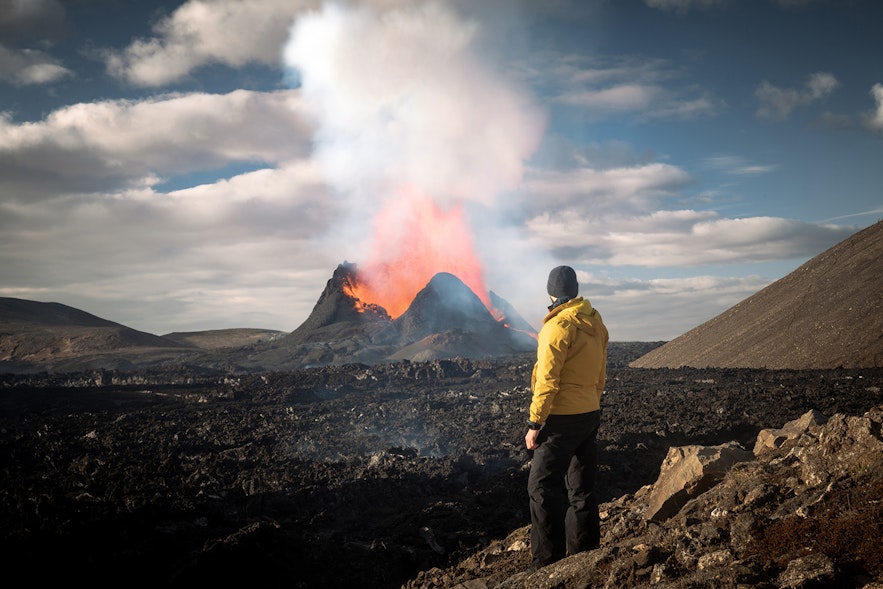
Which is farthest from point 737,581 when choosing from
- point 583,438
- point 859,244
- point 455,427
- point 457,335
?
point 457,335

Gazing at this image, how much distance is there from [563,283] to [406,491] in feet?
25.2

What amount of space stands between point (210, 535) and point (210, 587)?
1454mm

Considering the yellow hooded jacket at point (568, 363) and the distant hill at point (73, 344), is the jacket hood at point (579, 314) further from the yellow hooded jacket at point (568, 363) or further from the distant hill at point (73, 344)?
the distant hill at point (73, 344)

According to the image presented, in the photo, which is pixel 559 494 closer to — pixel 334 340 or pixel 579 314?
pixel 579 314

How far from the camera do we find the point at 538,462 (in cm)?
534

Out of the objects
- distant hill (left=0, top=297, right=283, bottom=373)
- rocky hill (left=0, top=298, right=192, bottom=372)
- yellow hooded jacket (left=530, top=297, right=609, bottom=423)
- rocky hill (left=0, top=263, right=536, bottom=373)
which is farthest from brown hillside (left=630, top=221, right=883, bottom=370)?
rocky hill (left=0, top=298, right=192, bottom=372)

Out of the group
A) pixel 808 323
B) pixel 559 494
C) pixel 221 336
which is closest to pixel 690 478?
pixel 559 494

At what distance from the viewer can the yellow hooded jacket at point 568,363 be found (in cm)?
514

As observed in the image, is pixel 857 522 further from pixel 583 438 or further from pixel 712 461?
pixel 712 461

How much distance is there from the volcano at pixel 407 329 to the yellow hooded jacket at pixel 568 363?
4352 cm

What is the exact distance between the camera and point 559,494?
→ 5355mm

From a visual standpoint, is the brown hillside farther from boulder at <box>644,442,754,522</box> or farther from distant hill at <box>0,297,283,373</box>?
distant hill at <box>0,297,283,373</box>

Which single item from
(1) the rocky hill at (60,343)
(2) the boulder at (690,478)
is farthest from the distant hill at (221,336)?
(2) the boulder at (690,478)

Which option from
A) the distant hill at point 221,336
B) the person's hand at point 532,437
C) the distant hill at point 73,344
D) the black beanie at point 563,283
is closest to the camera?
the person's hand at point 532,437
